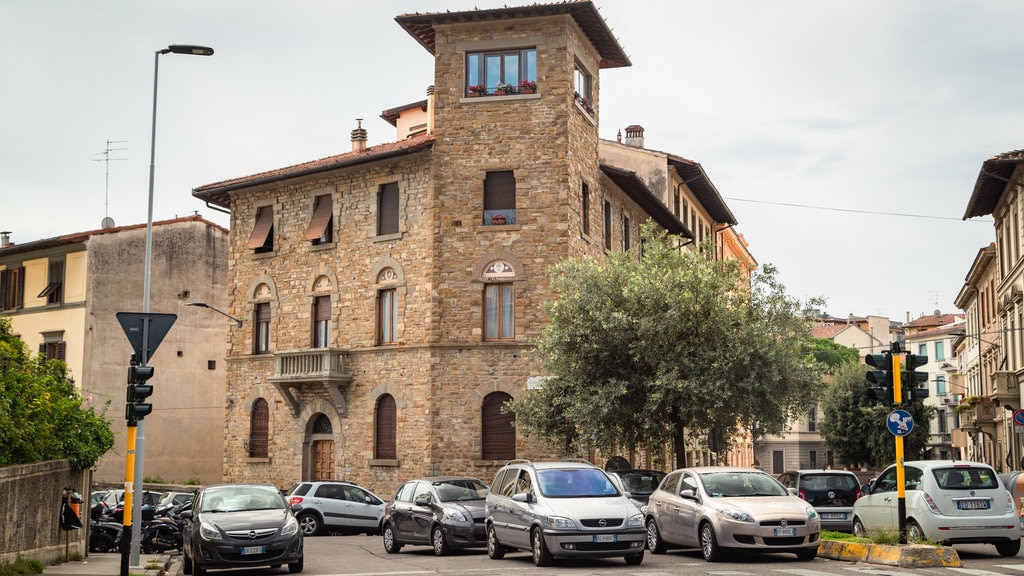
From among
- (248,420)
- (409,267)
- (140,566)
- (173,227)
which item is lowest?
(140,566)

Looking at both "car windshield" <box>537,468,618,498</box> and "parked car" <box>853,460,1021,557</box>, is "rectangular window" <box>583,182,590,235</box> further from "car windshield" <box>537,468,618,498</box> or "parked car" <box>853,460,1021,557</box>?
"parked car" <box>853,460,1021,557</box>

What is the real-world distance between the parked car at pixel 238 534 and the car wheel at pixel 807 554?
772 centimetres

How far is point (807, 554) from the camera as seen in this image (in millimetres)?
16672

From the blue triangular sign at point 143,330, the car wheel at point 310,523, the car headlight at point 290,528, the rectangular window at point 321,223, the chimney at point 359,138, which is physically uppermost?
the chimney at point 359,138

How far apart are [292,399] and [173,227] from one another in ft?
44.1

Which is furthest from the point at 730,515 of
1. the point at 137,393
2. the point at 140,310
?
the point at 140,310

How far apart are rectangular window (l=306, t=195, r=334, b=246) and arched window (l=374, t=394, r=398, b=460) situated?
5.98m

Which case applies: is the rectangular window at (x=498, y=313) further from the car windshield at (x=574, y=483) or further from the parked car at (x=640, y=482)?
A: the car windshield at (x=574, y=483)

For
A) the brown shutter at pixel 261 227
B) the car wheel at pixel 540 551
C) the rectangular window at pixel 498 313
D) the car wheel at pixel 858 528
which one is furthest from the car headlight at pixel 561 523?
the brown shutter at pixel 261 227

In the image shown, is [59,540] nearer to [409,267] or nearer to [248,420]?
[409,267]

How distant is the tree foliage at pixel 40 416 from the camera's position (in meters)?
16.1

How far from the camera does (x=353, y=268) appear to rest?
114 feet

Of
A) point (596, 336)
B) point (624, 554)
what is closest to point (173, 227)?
point (596, 336)

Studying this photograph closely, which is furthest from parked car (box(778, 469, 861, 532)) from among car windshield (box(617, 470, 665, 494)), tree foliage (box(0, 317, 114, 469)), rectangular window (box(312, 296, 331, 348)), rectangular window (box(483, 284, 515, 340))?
rectangular window (box(312, 296, 331, 348))
